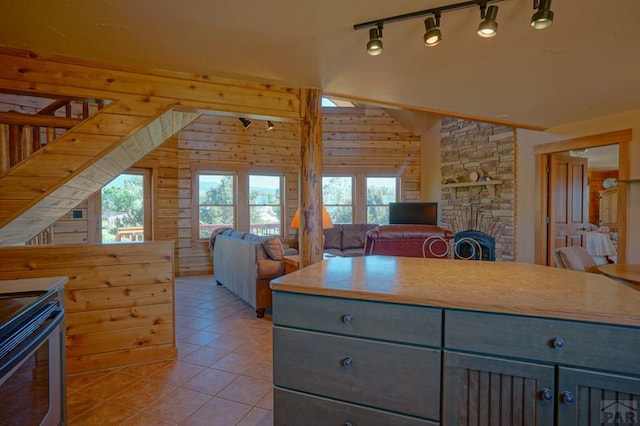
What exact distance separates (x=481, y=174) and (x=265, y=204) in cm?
422

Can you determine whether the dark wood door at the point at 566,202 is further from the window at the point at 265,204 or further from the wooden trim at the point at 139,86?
the window at the point at 265,204

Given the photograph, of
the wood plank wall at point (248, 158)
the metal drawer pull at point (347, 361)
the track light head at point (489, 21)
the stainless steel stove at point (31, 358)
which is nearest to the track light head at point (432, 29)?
the track light head at point (489, 21)

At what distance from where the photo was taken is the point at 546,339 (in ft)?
4.03

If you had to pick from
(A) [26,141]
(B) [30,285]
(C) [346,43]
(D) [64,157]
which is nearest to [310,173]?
(C) [346,43]

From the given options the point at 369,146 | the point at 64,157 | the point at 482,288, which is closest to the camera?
the point at 482,288

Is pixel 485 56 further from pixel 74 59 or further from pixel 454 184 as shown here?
pixel 454 184

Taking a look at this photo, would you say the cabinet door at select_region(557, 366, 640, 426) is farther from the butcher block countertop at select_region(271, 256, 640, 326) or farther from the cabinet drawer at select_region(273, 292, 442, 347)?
the cabinet drawer at select_region(273, 292, 442, 347)

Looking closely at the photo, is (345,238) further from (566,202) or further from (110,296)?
(110,296)

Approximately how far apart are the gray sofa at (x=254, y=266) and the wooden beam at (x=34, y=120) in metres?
2.11

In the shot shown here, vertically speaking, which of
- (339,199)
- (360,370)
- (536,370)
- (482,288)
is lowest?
(360,370)

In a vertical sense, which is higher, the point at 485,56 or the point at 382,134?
the point at 382,134

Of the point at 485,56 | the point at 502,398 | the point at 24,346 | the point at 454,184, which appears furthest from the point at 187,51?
the point at 454,184

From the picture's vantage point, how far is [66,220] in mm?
5320

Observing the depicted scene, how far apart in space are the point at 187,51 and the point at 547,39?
2313mm
